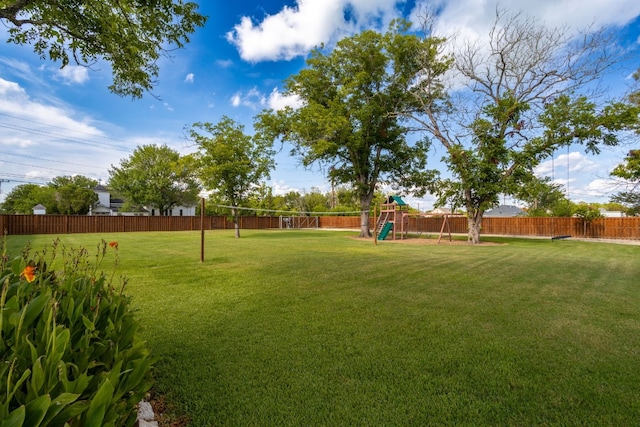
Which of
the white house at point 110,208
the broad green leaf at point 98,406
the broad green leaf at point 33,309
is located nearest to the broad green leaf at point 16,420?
the broad green leaf at point 98,406

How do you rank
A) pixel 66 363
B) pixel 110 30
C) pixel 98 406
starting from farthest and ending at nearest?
pixel 110 30 → pixel 66 363 → pixel 98 406

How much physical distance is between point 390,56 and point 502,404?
759 inches

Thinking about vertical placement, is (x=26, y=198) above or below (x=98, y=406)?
above

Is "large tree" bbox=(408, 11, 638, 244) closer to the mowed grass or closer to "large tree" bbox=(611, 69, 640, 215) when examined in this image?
"large tree" bbox=(611, 69, 640, 215)

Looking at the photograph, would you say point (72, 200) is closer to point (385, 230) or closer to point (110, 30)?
point (385, 230)

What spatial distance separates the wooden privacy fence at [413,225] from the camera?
1883 cm

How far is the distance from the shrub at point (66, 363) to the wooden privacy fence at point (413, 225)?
1686 centimetres

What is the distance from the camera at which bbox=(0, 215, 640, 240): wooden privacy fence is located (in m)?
18.8

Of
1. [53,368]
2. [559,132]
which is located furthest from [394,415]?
[559,132]

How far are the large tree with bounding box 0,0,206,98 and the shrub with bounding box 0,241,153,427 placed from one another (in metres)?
4.49

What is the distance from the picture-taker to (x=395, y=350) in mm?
2781

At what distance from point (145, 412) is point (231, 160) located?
17.7m

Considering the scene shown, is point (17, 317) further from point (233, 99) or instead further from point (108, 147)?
point (108, 147)

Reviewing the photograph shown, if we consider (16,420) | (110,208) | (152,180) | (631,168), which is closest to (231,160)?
(16,420)
